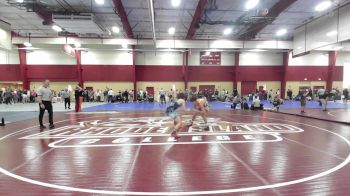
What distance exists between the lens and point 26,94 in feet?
97.7

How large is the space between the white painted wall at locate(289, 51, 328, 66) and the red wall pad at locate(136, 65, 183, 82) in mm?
15394

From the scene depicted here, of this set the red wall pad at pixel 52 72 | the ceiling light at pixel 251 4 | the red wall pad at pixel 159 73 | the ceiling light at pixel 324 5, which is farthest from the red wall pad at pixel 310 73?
the red wall pad at pixel 52 72

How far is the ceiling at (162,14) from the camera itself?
18859 millimetres

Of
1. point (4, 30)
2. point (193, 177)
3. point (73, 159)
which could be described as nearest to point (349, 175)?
point (193, 177)

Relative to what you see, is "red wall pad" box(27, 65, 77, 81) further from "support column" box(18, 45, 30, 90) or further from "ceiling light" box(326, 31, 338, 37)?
"ceiling light" box(326, 31, 338, 37)

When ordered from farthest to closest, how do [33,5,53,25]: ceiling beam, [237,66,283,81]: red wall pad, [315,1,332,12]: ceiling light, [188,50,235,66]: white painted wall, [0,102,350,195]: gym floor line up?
1. [237,66,283,81]: red wall pad
2. [188,50,235,66]: white painted wall
3. [33,5,53,25]: ceiling beam
4. [315,1,332,12]: ceiling light
5. [0,102,350,195]: gym floor

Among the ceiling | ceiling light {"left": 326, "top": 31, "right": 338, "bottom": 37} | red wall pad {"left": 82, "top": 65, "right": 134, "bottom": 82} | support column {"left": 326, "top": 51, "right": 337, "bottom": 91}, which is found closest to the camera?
ceiling light {"left": 326, "top": 31, "right": 338, "bottom": 37}

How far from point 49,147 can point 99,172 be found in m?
2.72

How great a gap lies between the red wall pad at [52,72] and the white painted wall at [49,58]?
0.51m

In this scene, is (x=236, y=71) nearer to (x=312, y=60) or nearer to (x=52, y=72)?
(x=312, y=60)

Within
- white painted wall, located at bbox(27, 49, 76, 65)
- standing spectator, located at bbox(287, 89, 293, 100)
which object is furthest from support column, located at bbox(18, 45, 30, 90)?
standing spectator, located at bbox(287, 89, 293, 100)

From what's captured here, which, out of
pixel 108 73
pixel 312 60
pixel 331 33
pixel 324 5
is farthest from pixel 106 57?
pixel 312 60

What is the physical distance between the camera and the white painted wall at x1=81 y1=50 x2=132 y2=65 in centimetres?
3331

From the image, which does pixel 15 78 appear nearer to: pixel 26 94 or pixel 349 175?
pixel 26 94
